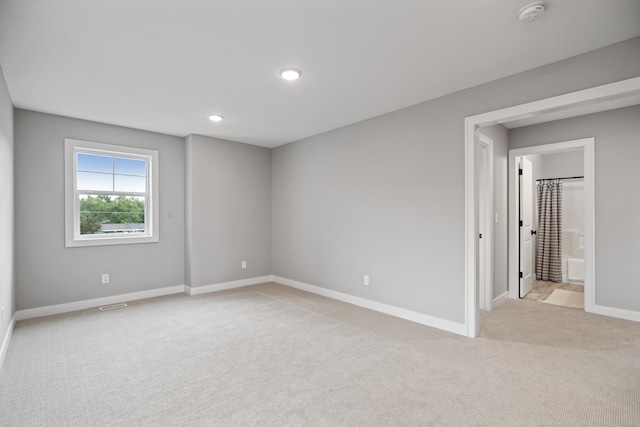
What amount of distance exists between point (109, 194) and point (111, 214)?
285 mm

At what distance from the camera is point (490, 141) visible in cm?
415

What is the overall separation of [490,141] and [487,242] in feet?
4.30

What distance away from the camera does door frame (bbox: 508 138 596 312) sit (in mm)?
3988

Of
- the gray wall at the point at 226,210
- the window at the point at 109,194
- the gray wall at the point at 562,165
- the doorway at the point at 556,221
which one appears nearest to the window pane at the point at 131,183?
the window at the point at 109,194

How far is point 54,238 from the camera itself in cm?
400

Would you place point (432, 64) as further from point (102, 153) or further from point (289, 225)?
point (102, 153)

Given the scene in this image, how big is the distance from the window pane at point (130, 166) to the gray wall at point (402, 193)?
2.31 meters

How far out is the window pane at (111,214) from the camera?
14.2 ft

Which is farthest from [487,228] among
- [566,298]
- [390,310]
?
[566,298]

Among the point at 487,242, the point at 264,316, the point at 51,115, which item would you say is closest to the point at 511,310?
the point at 487,242

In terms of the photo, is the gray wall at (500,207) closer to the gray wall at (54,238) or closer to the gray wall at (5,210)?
the gray wall at (54,238)

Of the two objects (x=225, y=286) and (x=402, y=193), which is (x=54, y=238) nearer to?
(x=225, y=286)

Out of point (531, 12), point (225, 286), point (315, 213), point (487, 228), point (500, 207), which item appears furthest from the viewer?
point (225, 286)

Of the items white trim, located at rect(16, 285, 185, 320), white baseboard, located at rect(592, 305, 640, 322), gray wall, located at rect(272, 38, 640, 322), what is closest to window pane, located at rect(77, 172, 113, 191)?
white trim, located at rect(16, 285, 185, 320)
